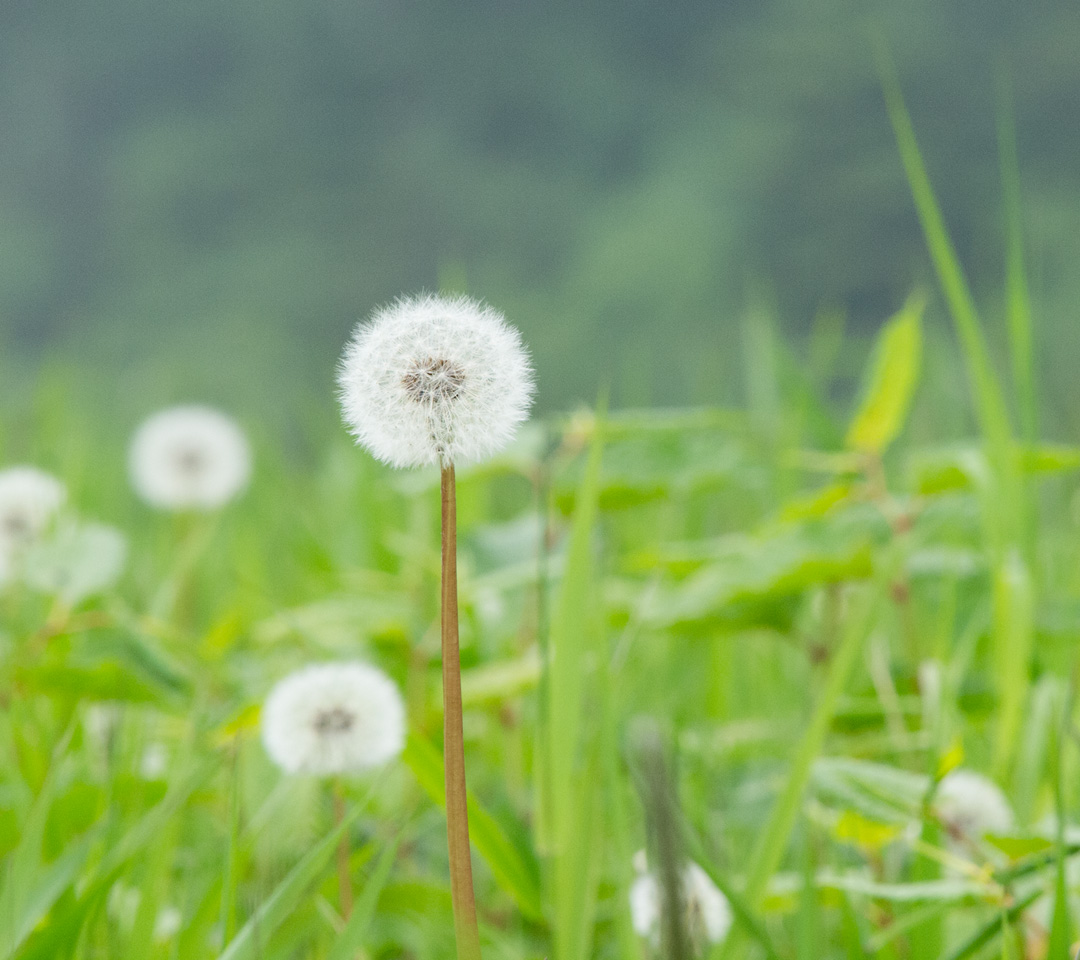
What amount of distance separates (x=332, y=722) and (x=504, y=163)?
83.3 feet

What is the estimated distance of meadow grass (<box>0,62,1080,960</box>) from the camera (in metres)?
0.56

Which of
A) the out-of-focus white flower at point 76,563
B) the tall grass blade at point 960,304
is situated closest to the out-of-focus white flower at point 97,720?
the out-of-focus white flower at point 76,563

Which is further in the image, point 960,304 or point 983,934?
point 960,304

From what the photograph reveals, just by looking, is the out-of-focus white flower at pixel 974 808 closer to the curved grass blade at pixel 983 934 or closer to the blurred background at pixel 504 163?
the curved grass blade at pixel 983 934

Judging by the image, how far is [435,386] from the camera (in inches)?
17.3

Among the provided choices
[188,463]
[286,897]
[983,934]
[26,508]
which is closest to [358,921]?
[286,897]

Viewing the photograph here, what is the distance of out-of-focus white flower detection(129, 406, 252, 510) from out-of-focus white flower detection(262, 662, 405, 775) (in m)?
1.26

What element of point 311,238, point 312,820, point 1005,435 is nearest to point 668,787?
point 312,820

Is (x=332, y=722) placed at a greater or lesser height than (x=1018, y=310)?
lesser

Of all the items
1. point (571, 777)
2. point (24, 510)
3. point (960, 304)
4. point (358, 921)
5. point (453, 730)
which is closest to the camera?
point (453, 730)

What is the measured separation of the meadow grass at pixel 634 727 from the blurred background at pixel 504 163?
12.5 metres

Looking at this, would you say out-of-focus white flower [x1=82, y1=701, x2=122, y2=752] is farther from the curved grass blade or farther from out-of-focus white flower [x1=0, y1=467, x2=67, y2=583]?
the curved grass blade

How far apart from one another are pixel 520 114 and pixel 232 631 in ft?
89.2

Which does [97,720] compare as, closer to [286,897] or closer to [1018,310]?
[286,897]
